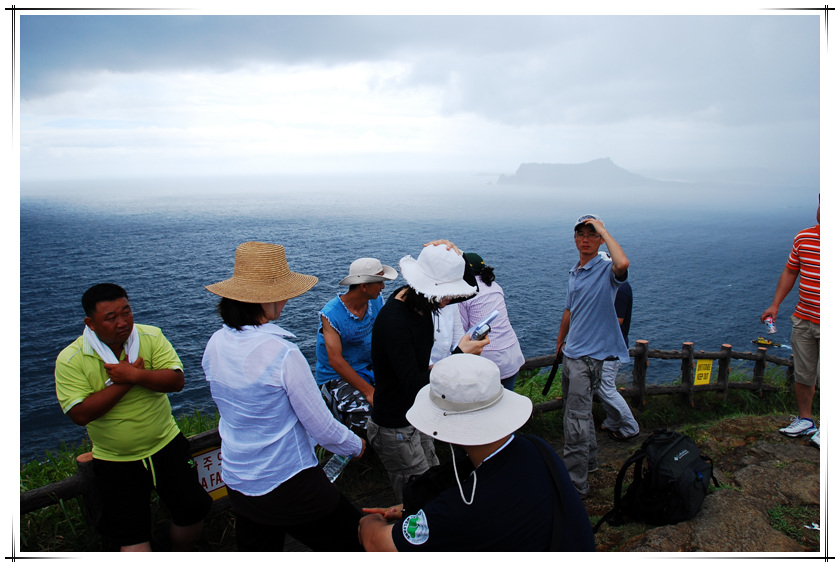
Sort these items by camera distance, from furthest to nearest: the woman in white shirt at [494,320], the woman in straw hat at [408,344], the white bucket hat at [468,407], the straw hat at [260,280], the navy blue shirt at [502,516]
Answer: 1. the woman in white shirt at [494,320]
2. the woman in straw hat at [408,344]
3. the straw hat at [260,280]
4. the white bucket hat at [468,407]
5. the navy blue shirt at [502,516]

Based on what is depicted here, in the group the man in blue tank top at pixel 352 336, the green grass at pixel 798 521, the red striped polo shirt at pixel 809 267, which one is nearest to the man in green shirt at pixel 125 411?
the man in blue tank top at pixel 352 336

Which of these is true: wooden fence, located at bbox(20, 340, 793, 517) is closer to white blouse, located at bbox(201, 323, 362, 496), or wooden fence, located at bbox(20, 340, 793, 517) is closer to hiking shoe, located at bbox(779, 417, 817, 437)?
white blouse, located at bbox(201, 323, 362, 496)

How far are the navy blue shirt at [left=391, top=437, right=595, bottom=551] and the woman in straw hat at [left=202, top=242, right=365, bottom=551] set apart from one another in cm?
86

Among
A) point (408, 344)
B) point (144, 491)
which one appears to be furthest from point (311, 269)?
point (408, 344)

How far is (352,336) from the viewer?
4.60 metres

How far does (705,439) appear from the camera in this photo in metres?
5.61

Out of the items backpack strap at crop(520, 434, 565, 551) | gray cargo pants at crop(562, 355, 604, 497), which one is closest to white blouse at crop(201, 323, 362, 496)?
backpack strap at crop(520, 434, 565, 551)

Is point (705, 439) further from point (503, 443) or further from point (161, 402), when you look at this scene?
point (161, 402)

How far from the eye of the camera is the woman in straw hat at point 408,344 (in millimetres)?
3311

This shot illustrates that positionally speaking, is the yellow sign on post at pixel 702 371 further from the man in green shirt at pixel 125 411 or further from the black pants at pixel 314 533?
the man in green shirt at pixel 125 411

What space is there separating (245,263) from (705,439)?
5.22 m

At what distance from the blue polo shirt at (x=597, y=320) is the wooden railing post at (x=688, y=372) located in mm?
3633

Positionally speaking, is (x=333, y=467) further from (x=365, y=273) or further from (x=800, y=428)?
(x=800, y=428)

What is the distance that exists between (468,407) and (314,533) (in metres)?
1.45
